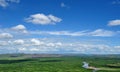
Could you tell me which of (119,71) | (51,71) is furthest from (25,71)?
(119,71)

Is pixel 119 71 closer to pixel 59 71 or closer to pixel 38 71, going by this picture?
pixel 59 71

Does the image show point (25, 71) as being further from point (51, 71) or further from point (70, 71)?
point (70, 71)

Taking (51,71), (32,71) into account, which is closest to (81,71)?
(51,71)

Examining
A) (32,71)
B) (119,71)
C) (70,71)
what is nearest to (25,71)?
(32,71)

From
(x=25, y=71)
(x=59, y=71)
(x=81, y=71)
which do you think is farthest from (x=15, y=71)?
(x=81, y=71)

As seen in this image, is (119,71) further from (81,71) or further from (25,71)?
(25,71)

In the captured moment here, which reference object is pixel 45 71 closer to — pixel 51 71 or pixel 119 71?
pixel 51 71
